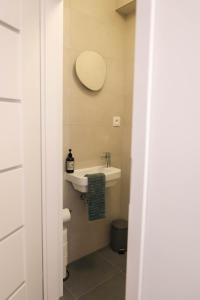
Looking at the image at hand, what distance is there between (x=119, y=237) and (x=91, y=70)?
178cm

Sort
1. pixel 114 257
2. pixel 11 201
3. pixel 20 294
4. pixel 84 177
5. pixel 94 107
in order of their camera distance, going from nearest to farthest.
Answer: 1. pixel 11 201
2. pixel 20 294
3. pixel 84 177
4. pixel 94 107
5. pixel 114 257

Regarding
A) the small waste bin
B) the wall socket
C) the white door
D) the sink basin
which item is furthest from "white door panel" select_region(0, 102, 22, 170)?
the small waste bin

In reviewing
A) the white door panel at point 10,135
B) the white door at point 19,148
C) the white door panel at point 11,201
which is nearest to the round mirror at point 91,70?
the white door at point 19,148

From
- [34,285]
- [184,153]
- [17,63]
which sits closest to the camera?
[184,153]

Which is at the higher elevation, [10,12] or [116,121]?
[10,12]

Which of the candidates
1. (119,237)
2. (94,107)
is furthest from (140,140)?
(119,237)

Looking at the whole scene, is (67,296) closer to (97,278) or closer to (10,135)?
(97,278)

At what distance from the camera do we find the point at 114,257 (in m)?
2.32

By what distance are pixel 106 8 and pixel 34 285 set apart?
8.15 ft

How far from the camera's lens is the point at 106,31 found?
86.4 inches

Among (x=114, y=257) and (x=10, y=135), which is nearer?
(x=10, y=135)

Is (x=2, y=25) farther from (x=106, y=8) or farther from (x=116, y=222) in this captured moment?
(x=116, y=222)

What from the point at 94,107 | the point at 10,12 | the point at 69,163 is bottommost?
the point at 69,163

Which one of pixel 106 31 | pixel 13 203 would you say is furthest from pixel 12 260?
pixel 106 31
